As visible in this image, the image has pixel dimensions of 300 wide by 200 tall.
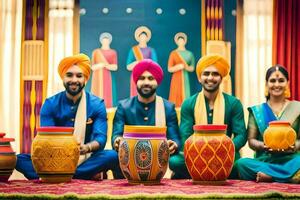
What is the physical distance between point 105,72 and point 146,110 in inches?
122

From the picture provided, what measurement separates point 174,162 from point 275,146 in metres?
0.92

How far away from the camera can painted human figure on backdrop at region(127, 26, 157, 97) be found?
772 centimetres

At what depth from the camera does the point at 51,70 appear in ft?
25.4

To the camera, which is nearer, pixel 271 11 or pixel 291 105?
pixel 291 105

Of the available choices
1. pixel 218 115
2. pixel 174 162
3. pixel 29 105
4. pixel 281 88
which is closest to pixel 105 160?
pixel 174 162

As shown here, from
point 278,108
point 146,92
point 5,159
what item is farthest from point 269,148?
point 5,159

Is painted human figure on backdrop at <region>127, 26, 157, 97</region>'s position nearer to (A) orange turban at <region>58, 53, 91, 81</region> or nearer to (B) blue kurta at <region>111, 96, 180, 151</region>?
(B) blue kurta at <region>111, 96, 180, 151</region>

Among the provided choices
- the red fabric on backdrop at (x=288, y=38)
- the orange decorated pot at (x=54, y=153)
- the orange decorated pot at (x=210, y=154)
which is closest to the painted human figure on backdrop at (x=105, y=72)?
the red fabric on backdrop at (x=288, y=38)

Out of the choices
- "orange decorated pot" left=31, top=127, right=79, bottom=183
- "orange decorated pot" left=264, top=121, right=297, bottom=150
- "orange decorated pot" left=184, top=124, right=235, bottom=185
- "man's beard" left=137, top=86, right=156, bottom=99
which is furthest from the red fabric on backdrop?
"orange decorated pot" left=31, top=127, right=79, bottom=183

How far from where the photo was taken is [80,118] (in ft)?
14.6

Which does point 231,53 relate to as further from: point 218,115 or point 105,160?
point 105,160

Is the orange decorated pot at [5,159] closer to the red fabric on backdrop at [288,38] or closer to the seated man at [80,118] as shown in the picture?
the seated man at [80,118]

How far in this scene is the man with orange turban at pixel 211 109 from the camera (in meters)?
4.61

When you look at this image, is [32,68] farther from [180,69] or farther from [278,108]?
[278,108]
